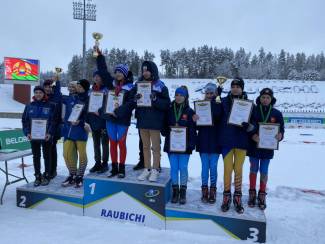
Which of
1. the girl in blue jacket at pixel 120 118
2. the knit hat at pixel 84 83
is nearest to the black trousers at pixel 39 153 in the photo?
the knit hat at pixel 84 83

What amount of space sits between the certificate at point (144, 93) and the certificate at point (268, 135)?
4.95 ft

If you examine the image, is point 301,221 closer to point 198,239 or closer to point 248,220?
point 248,220

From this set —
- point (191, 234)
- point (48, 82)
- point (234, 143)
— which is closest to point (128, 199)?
point (191, 234)

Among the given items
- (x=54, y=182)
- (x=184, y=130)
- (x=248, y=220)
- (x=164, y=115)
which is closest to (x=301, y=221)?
(x=248, y=220)

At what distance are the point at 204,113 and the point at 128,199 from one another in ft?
5.08

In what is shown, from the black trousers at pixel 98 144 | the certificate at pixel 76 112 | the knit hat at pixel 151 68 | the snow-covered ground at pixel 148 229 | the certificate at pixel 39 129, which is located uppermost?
the knit hat at pixel 151 68

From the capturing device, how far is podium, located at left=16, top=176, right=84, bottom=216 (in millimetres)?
4277

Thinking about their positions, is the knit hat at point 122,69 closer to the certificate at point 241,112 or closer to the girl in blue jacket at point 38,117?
the girl in blue jacket at point 38,117

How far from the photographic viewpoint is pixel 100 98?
14.5 ft

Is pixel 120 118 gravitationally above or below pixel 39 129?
above

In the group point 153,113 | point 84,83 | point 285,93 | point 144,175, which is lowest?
point 144,175

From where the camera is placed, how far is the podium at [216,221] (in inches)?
140

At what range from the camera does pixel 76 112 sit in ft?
Result: 14.9

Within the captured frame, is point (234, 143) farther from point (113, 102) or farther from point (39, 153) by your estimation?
point (39, 153)
